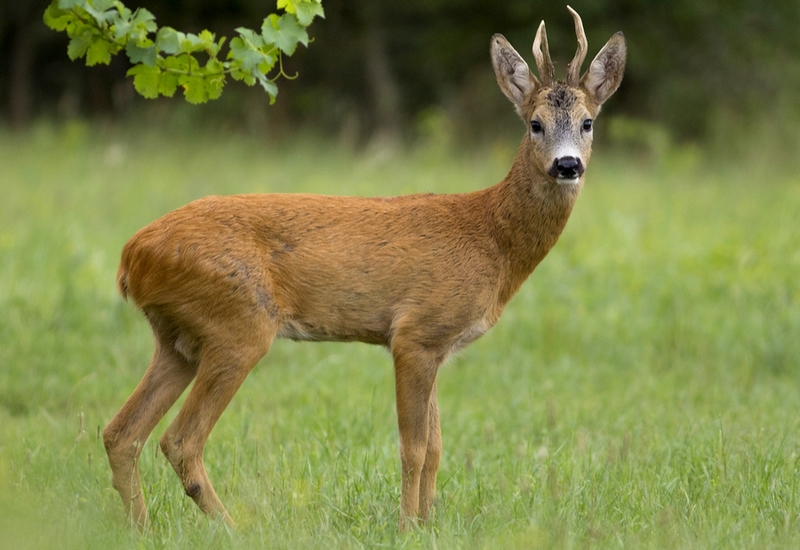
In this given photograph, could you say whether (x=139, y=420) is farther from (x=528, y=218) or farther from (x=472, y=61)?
(x=472, y=61)

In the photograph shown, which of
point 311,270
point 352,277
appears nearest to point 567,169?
point 352,277

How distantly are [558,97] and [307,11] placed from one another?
1.30 m

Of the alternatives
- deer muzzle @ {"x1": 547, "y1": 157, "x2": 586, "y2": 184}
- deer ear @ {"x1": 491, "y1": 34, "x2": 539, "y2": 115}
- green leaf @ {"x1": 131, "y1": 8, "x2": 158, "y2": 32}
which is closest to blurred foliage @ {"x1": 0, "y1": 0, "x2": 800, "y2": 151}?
deer ear @ {"x1": 491, "y1": 34, "x2": 539, "y2": 115}

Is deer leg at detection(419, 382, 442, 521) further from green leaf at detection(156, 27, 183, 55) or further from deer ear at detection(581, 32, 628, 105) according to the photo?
green leaf at detection(156, 27, 183, 55)

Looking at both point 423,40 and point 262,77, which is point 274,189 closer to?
point 262,77

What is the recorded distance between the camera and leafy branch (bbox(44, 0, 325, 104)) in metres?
4.38

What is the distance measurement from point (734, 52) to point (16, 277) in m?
15.7

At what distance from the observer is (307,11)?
4.36m

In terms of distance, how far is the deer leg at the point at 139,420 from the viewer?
14.8ft

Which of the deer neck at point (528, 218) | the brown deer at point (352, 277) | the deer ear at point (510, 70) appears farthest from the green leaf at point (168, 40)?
the deer neck at point (528, 218)

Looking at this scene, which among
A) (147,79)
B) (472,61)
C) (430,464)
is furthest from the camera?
(472,61)

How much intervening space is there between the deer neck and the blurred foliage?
13.1 metres

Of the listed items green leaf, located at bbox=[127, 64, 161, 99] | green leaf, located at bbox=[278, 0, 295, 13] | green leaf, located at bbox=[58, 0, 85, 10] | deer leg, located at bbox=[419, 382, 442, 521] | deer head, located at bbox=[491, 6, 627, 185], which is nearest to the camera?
green leaf, located at bbox=[58, 0, 85, 10]

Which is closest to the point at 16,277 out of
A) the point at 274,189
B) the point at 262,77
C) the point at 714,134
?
the point at 274,189
